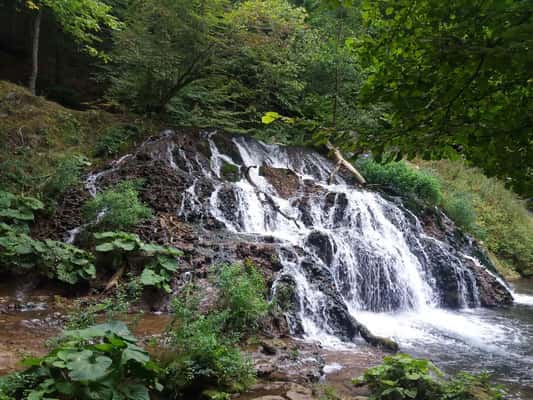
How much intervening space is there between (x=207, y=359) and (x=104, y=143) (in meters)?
7.98

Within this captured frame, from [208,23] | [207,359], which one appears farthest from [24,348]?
[208,23]

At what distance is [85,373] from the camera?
9.60 feet

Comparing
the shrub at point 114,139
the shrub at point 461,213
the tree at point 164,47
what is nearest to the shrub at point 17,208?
the shrub at point 114,139

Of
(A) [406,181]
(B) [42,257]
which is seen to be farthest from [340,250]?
(A) [406,181]

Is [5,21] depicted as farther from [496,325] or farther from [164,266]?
[496,325]

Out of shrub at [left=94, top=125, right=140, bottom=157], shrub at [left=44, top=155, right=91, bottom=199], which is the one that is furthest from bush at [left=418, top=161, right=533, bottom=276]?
shrub at [left=44, top=155, right=91, bottom=199]

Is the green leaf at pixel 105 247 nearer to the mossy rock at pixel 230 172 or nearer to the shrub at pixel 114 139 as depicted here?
the shrub at pixel 114 139

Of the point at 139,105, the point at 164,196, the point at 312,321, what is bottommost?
the point at 312,321

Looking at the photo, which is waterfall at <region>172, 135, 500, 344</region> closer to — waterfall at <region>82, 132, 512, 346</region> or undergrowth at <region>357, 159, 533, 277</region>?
waterfall at <region>82, 132, 512, 346</region>

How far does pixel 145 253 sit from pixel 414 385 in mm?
4435

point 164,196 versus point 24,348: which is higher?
point 164,196

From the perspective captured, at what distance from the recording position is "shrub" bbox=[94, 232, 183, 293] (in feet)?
21.8

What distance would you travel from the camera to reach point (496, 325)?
28.1ft

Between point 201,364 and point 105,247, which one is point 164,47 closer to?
point 105,247
